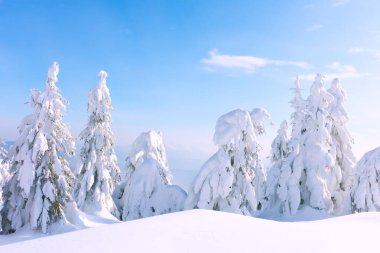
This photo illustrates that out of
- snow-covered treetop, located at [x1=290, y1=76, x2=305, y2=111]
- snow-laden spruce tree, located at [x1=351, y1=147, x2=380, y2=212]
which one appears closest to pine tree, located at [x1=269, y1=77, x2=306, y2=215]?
snow-covered treetop, located at [x1=290, y1=76, x2=305, y2=111]

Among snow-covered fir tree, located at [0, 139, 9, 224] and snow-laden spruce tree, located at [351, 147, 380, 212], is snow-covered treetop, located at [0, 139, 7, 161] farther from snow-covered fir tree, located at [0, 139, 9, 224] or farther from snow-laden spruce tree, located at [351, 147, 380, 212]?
snow-laden spruce tree, located at [351, 147, 380, 212]

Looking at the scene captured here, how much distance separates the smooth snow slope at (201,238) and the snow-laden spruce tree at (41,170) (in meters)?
15.9

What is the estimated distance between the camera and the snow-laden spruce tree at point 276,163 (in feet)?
95.9

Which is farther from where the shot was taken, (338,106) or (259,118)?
(338,106)

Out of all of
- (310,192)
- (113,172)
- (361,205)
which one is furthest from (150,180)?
(361,205)

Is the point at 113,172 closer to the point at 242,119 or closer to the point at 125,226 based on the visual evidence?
the point at 242,119

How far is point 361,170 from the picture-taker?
1022 inches

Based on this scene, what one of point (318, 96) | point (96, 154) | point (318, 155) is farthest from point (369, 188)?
point (96, 154)

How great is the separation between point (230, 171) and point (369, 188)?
10026mm

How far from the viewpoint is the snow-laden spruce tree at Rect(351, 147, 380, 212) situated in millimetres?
25203

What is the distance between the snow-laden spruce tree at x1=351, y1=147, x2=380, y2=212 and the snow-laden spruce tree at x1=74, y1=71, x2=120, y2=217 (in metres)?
18.6

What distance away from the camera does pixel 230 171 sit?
76.2ft

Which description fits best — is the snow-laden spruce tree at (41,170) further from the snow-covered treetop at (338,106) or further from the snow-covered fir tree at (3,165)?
the snow-covered treetop at (338,106)

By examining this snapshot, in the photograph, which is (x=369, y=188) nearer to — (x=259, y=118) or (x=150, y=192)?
(x=259, y=118)
